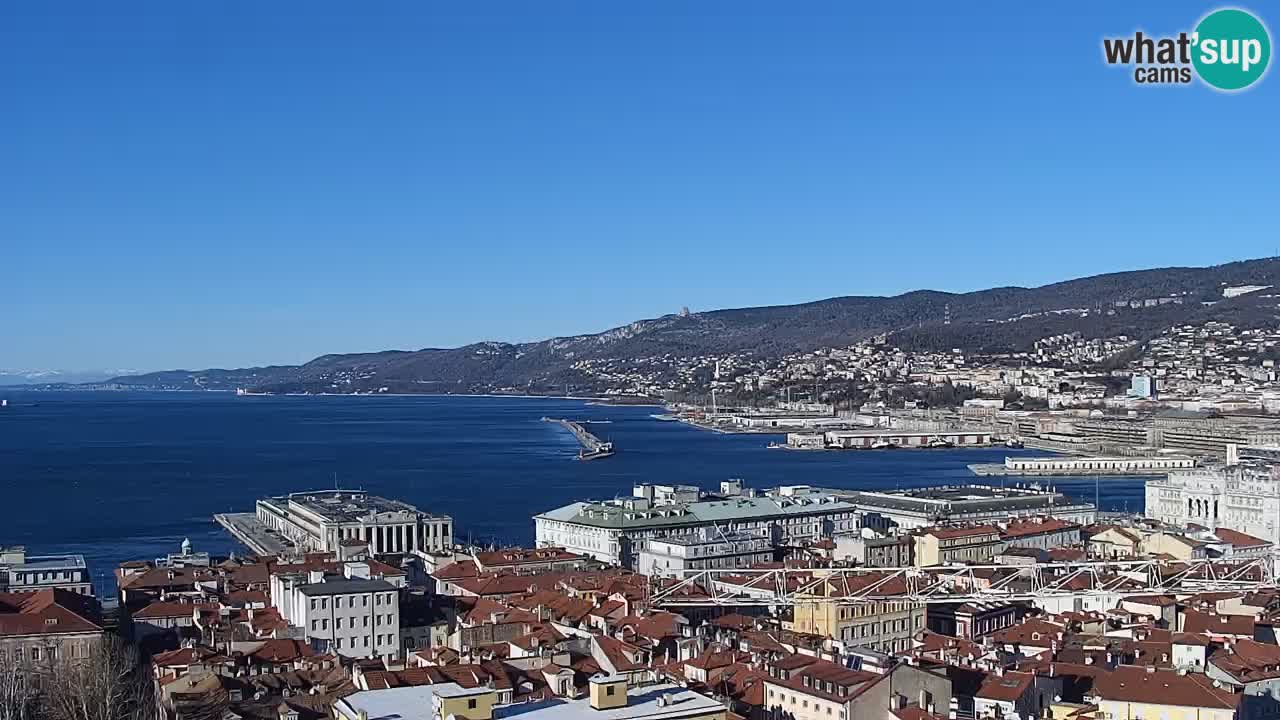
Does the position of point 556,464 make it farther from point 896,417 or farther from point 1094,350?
point 1094,350

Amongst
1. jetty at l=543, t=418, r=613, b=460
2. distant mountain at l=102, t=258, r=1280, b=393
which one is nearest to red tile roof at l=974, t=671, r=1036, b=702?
jetty at l=543, t=418, r=613, b=460

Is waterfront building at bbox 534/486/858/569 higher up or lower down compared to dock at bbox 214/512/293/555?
higher up

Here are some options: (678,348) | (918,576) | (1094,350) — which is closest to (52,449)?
(918,576)

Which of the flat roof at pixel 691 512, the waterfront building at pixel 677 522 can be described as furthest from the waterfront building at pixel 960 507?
the flat roof at pixel 691 512

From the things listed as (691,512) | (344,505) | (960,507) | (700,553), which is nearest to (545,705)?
(700,553)

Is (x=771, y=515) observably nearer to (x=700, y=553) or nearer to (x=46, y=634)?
(x=700, y=553)

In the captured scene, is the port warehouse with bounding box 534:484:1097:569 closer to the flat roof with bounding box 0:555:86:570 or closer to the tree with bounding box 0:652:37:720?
the flat roof with bounding box 0:555:86:570

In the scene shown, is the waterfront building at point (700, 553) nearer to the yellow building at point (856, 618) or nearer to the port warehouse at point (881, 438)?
the yellow building at point (856, 618)
